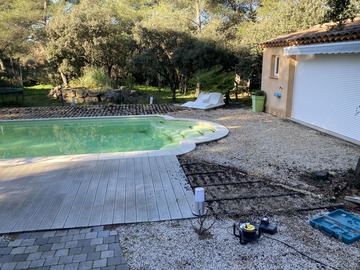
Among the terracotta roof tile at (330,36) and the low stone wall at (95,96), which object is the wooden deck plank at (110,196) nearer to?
the terracotta roof tile at (330,36)

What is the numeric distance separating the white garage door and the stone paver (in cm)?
815

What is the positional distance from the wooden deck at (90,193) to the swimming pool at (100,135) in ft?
6.85

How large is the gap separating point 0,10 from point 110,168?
2545cm

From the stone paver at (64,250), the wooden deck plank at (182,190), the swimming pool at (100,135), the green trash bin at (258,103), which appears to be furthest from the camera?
the green trash bin at (258,103)

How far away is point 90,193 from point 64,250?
1.62 meters

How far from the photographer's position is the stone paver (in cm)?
342

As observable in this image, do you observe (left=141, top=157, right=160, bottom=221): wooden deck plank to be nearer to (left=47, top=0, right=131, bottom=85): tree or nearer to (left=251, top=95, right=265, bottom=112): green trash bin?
(left=251, top=95, right=265, bottom=112): green trash bin

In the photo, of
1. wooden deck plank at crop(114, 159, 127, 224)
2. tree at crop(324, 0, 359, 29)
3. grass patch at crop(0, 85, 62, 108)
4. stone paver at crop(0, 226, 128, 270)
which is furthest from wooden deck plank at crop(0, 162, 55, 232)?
grass patch at crop(0, 85, 62, 108)

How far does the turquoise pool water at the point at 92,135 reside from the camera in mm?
9875

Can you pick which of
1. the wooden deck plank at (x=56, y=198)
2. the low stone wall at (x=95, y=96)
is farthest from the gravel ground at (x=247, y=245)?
the low stone wall at (x=95, y=96)

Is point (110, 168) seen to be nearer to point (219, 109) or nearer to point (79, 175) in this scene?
point (79, 175)

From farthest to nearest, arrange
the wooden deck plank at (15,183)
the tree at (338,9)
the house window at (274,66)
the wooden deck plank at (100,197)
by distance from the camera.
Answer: the house window at (274,66)
the tree at (338,9)
the wooden deck plank at (15,183)
the wooden deck plank at (100,197)

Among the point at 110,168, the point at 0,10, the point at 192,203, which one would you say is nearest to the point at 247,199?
the point at 192,203

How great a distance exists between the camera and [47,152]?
957 centimetres
